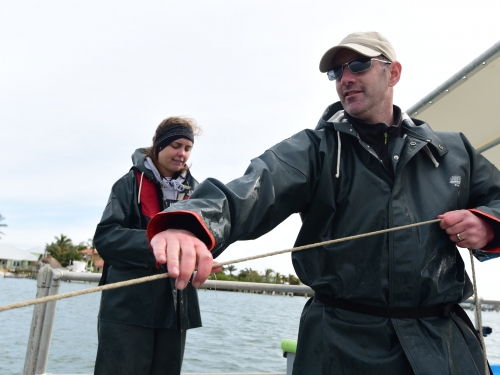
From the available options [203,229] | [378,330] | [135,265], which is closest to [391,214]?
[378,330]

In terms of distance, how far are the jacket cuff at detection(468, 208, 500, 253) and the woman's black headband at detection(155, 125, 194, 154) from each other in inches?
76.2

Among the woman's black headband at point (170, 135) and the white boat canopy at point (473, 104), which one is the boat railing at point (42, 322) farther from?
the white boat canopy at point (473, 104)

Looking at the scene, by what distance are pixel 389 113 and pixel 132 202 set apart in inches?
64.6

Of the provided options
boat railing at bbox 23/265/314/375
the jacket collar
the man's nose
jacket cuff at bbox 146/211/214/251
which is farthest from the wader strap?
boat railing at bbox 23/265/314/375

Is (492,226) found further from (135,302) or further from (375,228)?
(135,302)

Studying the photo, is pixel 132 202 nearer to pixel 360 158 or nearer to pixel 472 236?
pixel 360 158

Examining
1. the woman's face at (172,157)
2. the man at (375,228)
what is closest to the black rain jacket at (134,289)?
the woman's face at (172,157)

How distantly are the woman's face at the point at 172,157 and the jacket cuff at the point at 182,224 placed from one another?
77.5 inches

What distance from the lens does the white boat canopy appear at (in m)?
3.45

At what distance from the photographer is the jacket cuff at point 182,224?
1159mm

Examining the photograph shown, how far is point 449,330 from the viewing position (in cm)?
176

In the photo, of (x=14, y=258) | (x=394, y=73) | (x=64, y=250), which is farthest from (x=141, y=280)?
(x=14, y=258)

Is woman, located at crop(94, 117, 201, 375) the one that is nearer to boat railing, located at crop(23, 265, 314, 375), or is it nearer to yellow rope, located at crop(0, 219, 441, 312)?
boat railing, located at crop(23, 265, 314, 375)

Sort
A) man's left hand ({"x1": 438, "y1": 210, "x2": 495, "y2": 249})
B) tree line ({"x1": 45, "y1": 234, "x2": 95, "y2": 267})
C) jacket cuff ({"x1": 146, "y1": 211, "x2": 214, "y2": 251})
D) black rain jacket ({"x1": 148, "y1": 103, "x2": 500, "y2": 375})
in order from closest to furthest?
jacket cuff ({"x1": 146, "y1": 211, "x2": 214, "y2": 251}), black rain jacket ({"x1": 148, "y1": 103, "x2": 500, "y2": 375}), man's left hand ({"x1": 438, "y1": 210, "x2": 495, "y2": 249}), tree line ({"x1": 45, "y1": 234, "x2": 95, "y2": 267})
